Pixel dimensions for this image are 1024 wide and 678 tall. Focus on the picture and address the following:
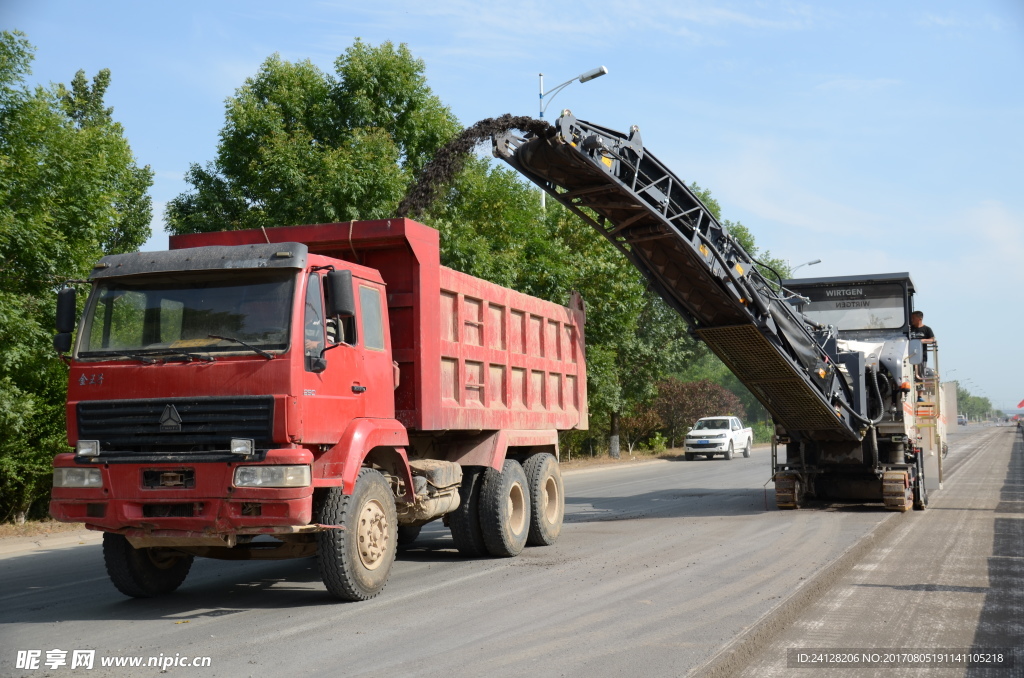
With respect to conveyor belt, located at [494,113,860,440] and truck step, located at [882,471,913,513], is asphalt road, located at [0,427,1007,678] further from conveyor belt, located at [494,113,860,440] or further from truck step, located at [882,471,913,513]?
conveyor belt, located at [494,113,860,440]

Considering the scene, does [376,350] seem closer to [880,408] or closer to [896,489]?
[880,408]

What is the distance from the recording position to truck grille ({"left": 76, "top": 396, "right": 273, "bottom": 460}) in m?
7.09

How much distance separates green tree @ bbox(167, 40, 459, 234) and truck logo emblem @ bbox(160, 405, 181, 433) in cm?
1386

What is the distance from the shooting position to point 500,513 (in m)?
10.3

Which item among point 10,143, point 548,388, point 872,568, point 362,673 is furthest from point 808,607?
point 10,143

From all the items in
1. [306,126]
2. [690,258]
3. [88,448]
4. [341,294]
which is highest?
[306,126]

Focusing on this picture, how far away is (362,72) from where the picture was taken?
2206cm

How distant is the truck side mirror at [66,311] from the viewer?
25.7 feet

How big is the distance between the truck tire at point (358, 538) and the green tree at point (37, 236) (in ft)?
24.2

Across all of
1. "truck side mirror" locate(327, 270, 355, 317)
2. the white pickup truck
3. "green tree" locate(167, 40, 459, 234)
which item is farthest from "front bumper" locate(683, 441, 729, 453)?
"truck side mirror" locate(327, 270, 355, 317)

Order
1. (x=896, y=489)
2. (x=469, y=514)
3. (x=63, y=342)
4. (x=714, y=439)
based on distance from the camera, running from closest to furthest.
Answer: (x=63, y=342) → (x=469, y=514) → (x=896, y=489) → (x=714, y=439)

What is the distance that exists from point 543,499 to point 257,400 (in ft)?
17.3

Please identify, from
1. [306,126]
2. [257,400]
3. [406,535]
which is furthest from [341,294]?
[306,126]

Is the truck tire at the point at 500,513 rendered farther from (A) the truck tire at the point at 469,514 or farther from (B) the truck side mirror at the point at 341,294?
(B) the truck side mirror at the point at 341,294
